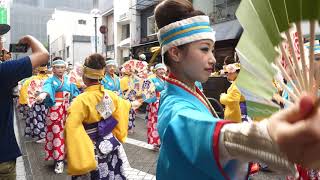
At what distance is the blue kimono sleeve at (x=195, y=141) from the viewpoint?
0.91 m

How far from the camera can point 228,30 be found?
1269 centimetres

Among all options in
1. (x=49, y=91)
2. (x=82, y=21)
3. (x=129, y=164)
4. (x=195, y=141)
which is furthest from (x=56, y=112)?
(x=82, y=21)

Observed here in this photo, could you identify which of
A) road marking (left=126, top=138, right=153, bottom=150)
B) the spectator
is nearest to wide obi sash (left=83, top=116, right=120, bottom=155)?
the spectator

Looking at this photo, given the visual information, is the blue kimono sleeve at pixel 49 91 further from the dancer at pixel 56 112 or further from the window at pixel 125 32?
the window at pixel 125 32

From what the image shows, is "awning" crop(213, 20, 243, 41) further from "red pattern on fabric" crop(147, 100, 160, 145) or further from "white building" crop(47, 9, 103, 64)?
"white building" crop(47, 9, 103, 64)

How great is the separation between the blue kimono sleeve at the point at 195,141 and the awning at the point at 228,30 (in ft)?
36.9

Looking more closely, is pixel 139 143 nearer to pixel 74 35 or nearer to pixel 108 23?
pixel 108 23

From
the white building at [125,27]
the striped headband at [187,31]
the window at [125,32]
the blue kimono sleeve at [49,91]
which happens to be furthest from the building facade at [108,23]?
the striped headband at [187,31]

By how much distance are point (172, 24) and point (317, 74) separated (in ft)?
2.84

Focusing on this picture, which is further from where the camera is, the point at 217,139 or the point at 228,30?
the point at 228,30

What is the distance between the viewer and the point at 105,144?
354cm

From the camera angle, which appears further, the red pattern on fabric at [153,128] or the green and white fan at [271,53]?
the red pattern on fabric at [153,128]

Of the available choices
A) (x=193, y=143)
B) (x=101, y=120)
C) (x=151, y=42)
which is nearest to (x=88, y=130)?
(x=101, y=120)

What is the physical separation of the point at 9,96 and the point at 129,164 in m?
3.35
